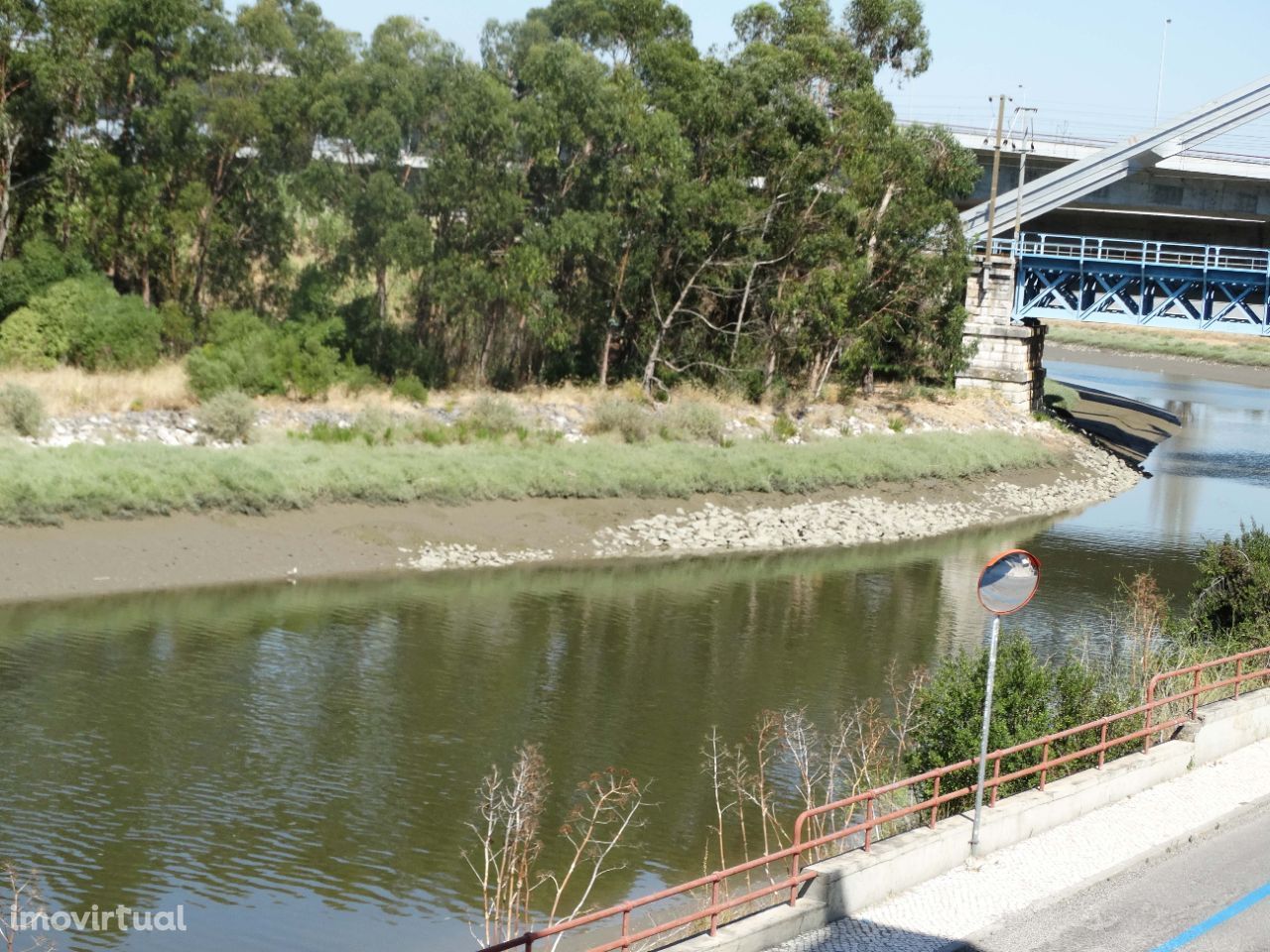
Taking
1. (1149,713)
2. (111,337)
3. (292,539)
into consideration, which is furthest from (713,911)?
(111,337)

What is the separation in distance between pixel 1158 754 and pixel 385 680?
512 inches

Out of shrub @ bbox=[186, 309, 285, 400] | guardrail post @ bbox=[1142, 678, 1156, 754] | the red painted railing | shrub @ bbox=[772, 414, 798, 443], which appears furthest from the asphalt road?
shrub @ bbox=[772, 414, 798, 443]

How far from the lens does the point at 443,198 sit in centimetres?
4634

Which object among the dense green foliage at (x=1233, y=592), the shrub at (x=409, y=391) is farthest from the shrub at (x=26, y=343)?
the dense green foliage at (x=1233, y=592)

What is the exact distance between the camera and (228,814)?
59.8 feet

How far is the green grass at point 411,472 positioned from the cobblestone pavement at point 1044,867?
23696 mm

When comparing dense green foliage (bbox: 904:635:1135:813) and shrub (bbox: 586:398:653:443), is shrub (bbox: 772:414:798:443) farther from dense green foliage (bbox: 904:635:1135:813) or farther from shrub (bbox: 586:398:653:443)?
dense green foliage (bbox: 904:635:1135:813)

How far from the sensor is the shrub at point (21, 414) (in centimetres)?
3600

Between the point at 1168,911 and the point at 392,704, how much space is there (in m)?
13.4

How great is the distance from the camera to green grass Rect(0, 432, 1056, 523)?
3253cm

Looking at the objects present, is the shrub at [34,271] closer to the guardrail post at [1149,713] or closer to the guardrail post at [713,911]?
the guardrail post at [1149,713]

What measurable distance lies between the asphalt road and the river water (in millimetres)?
5589

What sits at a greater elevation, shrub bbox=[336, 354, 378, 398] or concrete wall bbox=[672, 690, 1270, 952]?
shrub bbox=[336, 354, 378, 398]

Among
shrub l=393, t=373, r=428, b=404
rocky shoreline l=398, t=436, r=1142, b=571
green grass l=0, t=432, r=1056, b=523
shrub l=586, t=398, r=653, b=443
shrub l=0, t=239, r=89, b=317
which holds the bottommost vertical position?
rocky shoreline l=398, t=436, r=1142, b=571
